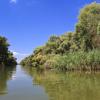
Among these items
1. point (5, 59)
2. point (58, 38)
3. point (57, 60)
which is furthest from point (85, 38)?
point (5, 59)

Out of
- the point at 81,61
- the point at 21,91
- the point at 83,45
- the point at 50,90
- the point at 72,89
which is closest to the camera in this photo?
the point at 21,91

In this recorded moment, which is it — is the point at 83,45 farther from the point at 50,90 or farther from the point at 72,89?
the point at 50,90

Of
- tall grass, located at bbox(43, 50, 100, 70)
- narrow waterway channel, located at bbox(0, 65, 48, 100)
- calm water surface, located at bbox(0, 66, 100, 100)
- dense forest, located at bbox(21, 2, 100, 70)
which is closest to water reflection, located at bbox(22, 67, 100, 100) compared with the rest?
calm water surface, located at bbox(0, 66, 100, 100)

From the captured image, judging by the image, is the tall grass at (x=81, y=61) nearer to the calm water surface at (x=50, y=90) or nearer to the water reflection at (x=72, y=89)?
the water reflection at (x=72, y=89)

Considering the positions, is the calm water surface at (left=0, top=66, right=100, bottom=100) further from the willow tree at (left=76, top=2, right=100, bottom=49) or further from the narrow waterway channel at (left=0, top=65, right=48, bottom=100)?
the willow tree at (left=76, top=2, right=100, bottom=49)

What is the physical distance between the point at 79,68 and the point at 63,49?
3128 centimetres

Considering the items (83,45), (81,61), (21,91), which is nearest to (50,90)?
(21,91)

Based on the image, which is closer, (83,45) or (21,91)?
(21,91)

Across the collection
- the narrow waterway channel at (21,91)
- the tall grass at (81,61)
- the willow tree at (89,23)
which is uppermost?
the willow tree at (89,23)

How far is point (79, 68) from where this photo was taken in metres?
53.1

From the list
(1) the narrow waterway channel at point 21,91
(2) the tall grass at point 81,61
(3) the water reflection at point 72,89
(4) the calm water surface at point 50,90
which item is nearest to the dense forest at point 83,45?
(2) the tall grass at point 81,61

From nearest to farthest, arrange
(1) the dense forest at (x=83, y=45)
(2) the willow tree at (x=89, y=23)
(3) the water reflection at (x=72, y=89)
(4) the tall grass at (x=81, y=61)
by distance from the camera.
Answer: (3) the water reflection at (x=72, y=89) → (4) the tall grass at (x=81, y=61) → (1) the dense forest at (x=83, y=45) → (2) the willow tree at (x=89, y=23)

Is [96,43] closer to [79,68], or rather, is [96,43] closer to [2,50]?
[79,68]

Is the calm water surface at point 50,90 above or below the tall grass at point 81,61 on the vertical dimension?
below
